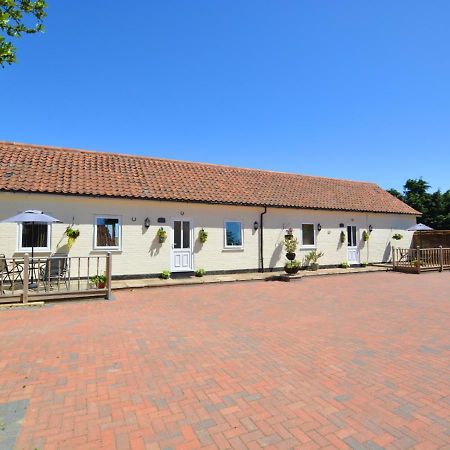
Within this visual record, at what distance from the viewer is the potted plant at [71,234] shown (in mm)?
12281

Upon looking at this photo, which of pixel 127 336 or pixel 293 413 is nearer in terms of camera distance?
pixel 293 413

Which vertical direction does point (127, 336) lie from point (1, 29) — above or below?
below

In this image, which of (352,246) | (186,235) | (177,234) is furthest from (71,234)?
(352,246)

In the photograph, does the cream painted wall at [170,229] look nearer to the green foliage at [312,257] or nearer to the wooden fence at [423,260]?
the green foliage at [312,257]

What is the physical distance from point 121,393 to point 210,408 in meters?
1.10

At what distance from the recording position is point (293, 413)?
351 cm

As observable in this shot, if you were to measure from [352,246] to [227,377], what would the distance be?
16055 mm

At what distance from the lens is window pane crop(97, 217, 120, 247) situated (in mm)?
12969

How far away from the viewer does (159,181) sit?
48.6 ft

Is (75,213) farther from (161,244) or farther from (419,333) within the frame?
(419,333)

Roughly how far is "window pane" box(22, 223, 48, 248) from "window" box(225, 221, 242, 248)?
730cm

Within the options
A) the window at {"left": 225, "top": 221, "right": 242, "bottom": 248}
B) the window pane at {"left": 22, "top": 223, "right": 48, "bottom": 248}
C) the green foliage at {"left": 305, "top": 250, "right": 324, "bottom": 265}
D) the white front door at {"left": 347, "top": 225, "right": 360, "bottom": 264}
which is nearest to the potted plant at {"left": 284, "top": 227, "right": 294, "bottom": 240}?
the green foliage at {"left": 305, "top": 250, "right": 324, "bottom": 265}

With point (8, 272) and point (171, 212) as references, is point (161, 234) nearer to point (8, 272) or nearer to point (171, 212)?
point (171, 212)

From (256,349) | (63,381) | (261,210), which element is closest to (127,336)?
(63,381)
